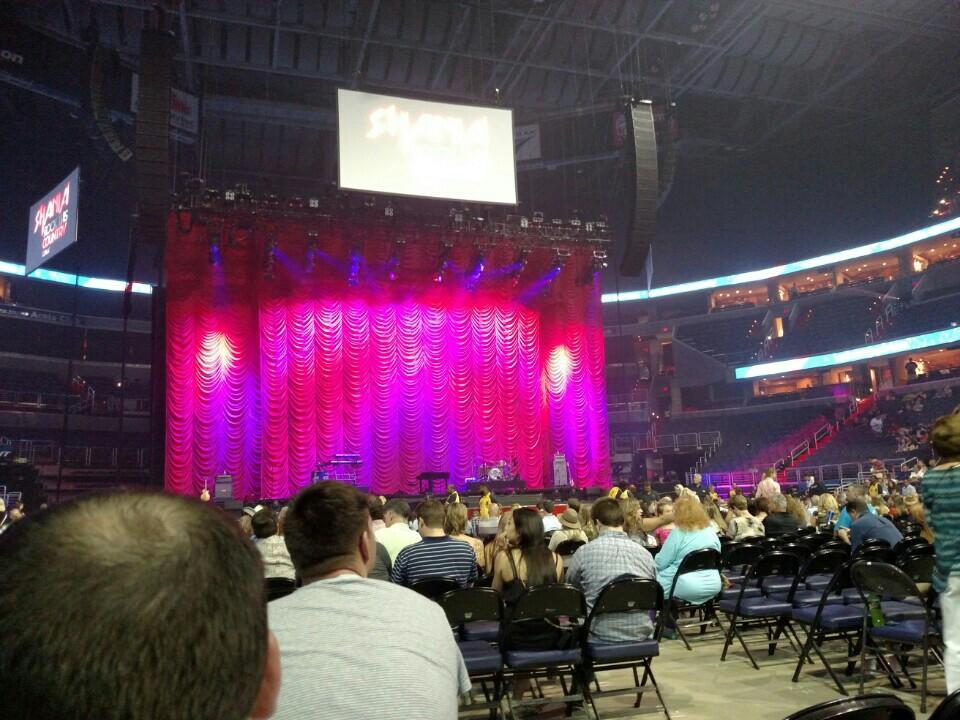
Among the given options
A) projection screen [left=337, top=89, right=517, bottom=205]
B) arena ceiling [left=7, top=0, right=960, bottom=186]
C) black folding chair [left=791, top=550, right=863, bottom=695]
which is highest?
arena ceiling [left=7, top=0, right=960, bottom=186]

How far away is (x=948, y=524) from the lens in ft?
10.7

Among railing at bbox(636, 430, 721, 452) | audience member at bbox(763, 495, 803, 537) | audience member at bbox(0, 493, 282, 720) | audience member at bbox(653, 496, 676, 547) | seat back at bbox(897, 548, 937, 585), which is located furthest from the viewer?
railing at bbox(636, 430, 721, 452)

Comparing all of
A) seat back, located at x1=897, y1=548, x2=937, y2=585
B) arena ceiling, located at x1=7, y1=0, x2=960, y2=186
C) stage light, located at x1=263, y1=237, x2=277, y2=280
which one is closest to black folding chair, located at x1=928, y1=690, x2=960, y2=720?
seat back, located at x1=897, y1=548, x2=937, y2=585

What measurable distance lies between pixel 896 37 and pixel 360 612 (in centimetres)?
2212

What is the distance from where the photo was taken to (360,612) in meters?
Result: 1.65

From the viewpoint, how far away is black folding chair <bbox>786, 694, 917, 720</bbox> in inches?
61.7

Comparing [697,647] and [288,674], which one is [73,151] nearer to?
[697,647]

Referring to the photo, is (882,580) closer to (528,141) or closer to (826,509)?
(826,509)

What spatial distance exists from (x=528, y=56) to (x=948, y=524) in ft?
55.4

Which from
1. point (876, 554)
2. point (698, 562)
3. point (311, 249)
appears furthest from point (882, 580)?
point (311, 249)

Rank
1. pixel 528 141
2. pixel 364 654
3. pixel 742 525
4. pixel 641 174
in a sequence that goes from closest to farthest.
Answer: pixel 364 654 → pixel 742 525 → pixel 641 174 → pixel 528 141

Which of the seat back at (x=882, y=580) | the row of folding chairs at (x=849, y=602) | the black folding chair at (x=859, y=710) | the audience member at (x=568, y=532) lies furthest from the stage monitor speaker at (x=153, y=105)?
the black folding chair at (x=859, y=710)

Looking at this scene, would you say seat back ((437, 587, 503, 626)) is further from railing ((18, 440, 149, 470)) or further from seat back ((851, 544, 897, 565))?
railing ((18, 440, 149, 470))

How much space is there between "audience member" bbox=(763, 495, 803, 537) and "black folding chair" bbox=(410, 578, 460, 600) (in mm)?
4375
